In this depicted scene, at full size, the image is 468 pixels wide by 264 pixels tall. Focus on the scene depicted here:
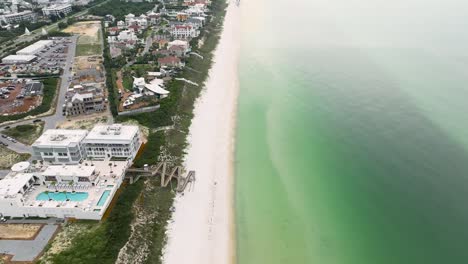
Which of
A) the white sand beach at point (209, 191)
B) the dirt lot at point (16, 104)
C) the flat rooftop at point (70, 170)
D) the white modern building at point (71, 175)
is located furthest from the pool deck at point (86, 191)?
the dirt lot at point (16, 104)

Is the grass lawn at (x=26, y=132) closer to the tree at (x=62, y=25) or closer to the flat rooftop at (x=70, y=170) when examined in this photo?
the flat rooftop at (x=70, y=170)

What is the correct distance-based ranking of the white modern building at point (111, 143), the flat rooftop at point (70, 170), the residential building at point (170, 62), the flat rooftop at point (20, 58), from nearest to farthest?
the flat rooftop at point (70, 170) → the white modern building at point (111, 143) → the residential building at point (170, 62) → the flat rooftop at point (20, 58)

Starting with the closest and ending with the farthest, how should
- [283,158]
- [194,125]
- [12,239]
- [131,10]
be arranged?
[12,239]
[283,158]
[194,125]
[131,10]

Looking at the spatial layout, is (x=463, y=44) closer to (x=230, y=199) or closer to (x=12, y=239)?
(x=230, y=199)

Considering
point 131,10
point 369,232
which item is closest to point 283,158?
point 369,232

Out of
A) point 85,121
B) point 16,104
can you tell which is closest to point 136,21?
point 16,104
